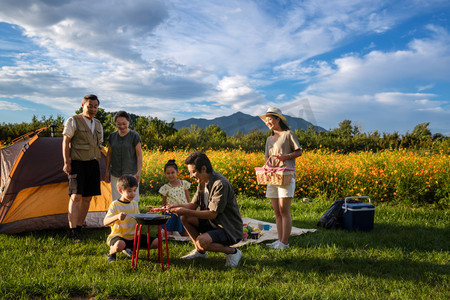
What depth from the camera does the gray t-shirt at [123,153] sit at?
4.68 meters

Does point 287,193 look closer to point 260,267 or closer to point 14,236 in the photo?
point 260,267

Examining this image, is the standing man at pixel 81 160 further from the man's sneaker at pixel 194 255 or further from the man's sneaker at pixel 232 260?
the man's sneaker at pixel 232 260

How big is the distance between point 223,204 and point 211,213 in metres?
0.15

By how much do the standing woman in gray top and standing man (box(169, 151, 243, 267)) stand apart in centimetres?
119

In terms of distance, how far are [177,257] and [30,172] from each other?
2770mm

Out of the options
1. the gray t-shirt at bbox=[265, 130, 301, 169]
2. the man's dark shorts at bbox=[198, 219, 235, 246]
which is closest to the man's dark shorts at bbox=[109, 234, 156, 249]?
the man's dark shorts at bbox=[198, 219, 235, 246]

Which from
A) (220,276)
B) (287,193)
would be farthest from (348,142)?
(220,276)

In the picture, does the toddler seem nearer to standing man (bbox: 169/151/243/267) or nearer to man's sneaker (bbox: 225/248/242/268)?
standing man (bbox: 169/151/243/267)

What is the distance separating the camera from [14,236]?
16.0ft

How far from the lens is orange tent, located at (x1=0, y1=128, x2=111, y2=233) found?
5.03 meters

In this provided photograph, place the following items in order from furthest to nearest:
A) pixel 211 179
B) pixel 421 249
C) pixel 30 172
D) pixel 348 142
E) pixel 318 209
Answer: pixel 348 142
pixel 318 209
pixel 30 172
pixel 421 249
pixel 211 179

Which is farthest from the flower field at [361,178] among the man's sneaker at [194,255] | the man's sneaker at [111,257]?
the man's sneaker at [111,257]

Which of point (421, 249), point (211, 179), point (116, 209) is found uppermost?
point (211, 179)

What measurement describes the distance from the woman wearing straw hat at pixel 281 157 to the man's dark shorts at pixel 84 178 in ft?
7.69
